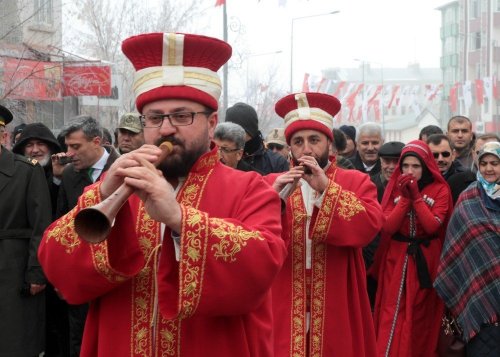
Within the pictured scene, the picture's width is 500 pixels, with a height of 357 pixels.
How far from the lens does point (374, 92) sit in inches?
2052

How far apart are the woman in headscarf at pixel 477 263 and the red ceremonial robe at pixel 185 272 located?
11.9ft

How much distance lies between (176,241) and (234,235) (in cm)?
23

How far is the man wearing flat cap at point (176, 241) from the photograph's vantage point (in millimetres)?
3152

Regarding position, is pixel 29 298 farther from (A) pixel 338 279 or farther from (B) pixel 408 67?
(B) pixel 408 67

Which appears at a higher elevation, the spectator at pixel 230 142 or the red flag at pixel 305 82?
the red flag at pixel 305 82

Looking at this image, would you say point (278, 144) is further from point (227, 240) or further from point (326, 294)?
point (227, 240)

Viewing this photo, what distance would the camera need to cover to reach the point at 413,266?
7480 millimetres

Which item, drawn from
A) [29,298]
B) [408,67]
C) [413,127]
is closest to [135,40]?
[29,298]

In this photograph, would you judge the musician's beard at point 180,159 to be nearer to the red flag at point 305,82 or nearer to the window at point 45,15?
the window at point 45,15

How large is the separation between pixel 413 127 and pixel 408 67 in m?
42.8

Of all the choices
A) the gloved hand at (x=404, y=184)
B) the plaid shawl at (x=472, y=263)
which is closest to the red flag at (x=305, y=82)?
the gloved hand at (x=404, y=184)

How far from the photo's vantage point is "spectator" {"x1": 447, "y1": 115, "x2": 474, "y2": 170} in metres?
9.53

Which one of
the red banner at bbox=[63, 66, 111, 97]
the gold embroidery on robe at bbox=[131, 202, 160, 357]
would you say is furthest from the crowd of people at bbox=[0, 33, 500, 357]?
the red banner at bbox=[63, 66, 111, 97]

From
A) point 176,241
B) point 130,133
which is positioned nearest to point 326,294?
point 176,241
